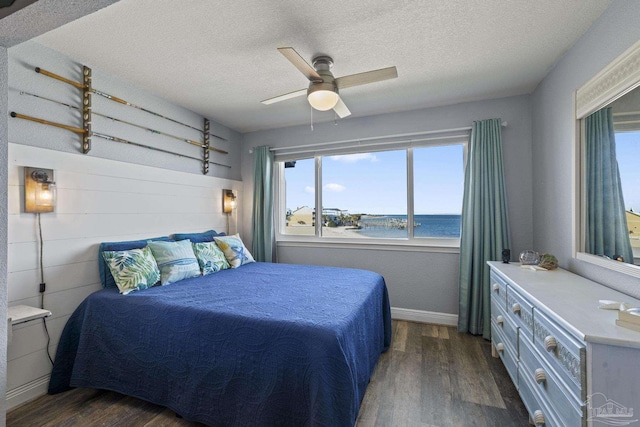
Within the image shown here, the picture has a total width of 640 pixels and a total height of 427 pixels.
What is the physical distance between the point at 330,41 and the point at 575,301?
2198mm

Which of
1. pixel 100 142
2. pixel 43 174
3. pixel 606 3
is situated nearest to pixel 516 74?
pixel 606 3

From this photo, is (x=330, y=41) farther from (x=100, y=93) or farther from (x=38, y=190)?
(x=38, y=190)

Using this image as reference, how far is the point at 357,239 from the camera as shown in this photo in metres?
3.70

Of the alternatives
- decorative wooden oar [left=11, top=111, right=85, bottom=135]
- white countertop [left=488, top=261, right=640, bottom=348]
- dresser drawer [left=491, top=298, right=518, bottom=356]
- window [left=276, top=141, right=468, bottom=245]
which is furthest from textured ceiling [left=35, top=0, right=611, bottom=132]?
dresser drawer [left=491, top=298, right=518, bottom=356]

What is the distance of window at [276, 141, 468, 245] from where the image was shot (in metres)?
3.43

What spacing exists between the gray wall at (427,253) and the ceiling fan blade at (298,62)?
1698 mm

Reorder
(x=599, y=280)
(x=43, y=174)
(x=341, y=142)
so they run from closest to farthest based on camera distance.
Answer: (x=599, y=280) → (x=43, y=174) → (x=341, y=142)

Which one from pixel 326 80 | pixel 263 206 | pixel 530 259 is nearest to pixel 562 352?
pixel 530 259

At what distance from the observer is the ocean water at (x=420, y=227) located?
3.38 metres

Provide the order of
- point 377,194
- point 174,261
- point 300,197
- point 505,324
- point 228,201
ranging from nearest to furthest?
1. point 505,324
2. point 174,261
3. point 377,194
4. point 228,201
5. point 300,197

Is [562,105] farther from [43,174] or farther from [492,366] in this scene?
[43,174]

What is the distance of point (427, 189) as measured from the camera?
11.4 ft

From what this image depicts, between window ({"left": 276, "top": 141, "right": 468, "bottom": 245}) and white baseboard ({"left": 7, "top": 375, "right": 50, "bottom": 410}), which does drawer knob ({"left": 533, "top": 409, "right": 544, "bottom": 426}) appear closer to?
window ({"left": 276, "top": 141, "right": 468, "bottom": 245})

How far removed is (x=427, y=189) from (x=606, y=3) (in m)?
2.07
